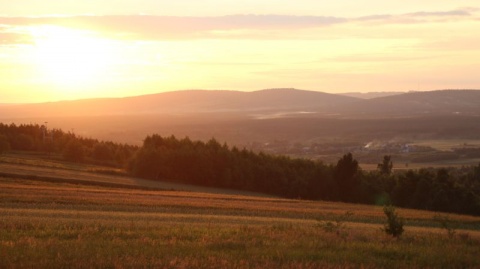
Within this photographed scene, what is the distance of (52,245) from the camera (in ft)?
56.2

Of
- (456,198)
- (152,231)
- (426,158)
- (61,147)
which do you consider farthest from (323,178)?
(426,158)

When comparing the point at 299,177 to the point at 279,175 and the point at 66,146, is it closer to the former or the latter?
the point at 279,175

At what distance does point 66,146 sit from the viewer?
10425cm

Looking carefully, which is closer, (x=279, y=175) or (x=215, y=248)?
(x=215, y=248)

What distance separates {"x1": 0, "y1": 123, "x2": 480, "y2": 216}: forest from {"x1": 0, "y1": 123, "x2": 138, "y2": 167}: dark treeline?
27.9ft

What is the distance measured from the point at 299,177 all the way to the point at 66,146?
4002cm

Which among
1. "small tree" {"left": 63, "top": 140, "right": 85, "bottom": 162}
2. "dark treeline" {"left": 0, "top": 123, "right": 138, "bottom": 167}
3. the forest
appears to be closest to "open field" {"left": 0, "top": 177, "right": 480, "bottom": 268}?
the forest

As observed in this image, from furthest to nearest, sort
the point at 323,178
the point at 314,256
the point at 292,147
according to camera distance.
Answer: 1. the point at 292,147
2. the point at 323,178
3. the point at 314,256

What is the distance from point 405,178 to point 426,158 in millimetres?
84250

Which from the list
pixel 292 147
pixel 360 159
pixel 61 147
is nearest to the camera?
pixel 61 147

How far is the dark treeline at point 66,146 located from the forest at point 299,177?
27.9 ft

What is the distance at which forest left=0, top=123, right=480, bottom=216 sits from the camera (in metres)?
76.7

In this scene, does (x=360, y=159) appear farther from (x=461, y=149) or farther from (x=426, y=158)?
(x=461, y=149)

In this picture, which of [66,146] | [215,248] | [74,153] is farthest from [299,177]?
[215,248]
